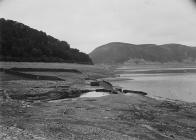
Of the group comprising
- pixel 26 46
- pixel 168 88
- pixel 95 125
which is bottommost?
pixel 168 88

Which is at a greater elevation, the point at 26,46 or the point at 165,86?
the point at 26,46

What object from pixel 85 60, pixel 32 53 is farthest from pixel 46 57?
pixel 85 60

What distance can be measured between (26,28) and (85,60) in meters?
34.7

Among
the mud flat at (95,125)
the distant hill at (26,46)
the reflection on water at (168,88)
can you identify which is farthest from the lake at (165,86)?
the distant hill at (26,46)

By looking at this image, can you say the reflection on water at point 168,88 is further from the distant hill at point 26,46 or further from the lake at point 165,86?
the distant hill at point 26,46

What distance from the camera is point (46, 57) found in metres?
96.8

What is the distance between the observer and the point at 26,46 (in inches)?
3674

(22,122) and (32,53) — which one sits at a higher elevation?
(32,53)

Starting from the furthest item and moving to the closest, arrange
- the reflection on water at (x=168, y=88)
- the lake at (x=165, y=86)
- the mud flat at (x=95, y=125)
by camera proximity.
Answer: the lake at (x=165, y=86)
the reflection on water at (x=168, y=88)
the mud flat at (x=95, y=125)

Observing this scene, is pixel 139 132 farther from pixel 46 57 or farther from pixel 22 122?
pixel 46 57

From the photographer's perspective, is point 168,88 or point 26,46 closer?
point 168,88

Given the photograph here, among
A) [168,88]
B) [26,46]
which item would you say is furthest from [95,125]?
[26,46]

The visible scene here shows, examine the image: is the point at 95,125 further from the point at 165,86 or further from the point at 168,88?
the point at 165,86

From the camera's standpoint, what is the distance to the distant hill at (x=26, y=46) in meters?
85.2
